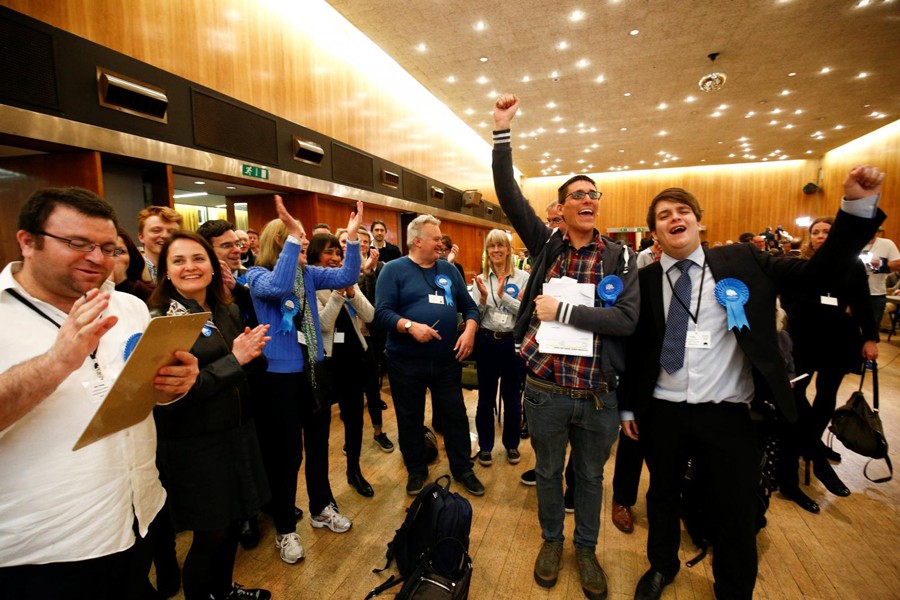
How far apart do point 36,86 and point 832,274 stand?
192 inches

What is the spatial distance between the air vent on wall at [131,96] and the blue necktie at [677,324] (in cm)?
447

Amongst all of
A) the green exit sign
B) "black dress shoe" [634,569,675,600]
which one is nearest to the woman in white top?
"black dress shoe" [634,569,675,600]

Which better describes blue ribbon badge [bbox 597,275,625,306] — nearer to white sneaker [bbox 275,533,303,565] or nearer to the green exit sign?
white sneaker [bbox 275,533,303,565]

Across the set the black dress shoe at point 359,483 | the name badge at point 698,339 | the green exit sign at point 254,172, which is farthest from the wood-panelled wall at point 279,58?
the name badge at point 698,339

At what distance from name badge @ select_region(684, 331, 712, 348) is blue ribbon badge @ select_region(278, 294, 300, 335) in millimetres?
1865

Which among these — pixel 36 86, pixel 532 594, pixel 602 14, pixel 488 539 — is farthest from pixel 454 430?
pixel 602 14

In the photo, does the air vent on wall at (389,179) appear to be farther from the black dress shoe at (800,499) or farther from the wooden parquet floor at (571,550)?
the black dress shoe at (800,499)

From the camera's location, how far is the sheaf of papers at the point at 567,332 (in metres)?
1.73

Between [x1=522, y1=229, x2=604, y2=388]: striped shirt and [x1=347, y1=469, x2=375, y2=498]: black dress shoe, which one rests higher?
[x1=522, y1=229, x2=604, y2=388]: striped shirt

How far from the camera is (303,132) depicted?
5.58 meters

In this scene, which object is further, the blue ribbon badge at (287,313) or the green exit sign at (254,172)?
the green exit sign at (254,172)

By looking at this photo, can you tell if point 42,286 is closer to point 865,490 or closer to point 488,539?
point 488,539

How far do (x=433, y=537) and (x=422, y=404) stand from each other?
92 centimetres

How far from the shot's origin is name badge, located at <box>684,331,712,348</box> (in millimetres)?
1587
